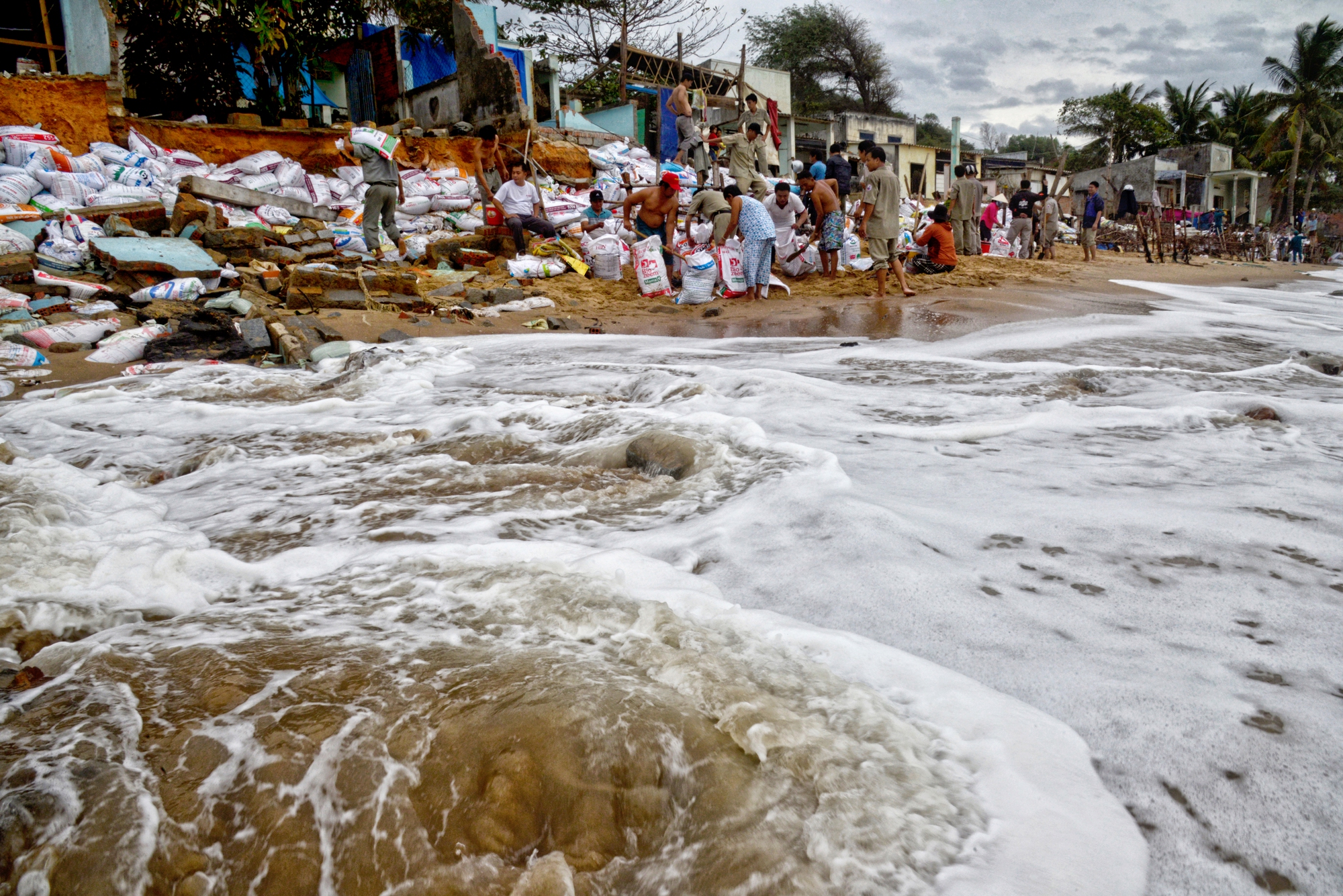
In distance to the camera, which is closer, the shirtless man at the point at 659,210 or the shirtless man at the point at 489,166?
the shirtless man at the point at 659,210

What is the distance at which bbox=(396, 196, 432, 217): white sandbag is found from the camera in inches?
402

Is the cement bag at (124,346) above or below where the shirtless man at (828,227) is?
below

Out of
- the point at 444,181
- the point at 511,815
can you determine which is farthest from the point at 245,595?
the point at 444,181

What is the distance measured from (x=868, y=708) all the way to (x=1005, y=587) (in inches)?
25.0

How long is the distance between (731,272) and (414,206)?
4.60 m

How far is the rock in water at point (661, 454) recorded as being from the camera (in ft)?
9.41

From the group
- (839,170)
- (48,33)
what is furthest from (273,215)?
(839,170)

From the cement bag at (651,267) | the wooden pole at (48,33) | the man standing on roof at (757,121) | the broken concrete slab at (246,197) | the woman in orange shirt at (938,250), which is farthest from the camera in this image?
the man standing on roof at (757,121)

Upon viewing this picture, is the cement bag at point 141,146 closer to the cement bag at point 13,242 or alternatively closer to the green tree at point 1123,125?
the cement bag at point 13,242

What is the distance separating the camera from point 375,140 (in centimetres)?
788

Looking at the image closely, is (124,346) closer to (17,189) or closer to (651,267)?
(17,189)

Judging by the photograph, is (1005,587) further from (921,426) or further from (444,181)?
Result: (444,181)

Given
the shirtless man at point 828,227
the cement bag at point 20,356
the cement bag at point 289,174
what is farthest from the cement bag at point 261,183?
the shirtless man at point 828,227

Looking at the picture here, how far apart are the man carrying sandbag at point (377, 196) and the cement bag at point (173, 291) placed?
212cm
